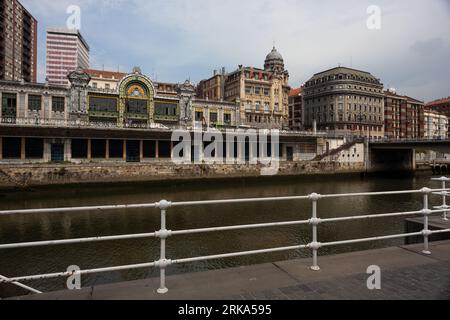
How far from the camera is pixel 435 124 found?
10744cm

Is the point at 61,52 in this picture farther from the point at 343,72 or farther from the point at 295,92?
the point at 343,72

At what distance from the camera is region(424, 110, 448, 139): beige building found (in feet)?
340

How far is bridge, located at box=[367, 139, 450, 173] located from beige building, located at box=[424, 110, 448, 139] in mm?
54593

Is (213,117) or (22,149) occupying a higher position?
(213,117)

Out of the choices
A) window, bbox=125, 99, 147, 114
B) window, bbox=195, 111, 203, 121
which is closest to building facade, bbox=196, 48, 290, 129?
window, bbox=195, 111, 203, 121

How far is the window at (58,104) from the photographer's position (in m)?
45.8

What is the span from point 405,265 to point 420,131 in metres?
111

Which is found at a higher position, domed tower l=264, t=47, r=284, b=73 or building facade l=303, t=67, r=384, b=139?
domed tower l=264, t=47, r=284, b=73

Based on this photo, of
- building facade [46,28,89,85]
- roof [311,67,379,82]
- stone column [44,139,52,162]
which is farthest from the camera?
building facade [46,28,89,85]

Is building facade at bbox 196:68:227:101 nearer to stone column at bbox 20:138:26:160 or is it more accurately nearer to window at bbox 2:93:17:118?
window at bbox 2:93:17:118

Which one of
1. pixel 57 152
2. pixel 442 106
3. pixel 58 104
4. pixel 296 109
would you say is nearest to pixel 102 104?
pixel 58 104
